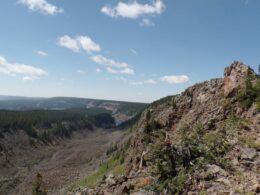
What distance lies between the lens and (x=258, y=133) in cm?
2995

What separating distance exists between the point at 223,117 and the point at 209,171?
15005 millimetres

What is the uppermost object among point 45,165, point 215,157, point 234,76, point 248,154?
point 234,76

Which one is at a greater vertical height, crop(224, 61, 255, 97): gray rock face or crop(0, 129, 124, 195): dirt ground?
crop(224, 61, 255, 97): gray rock face

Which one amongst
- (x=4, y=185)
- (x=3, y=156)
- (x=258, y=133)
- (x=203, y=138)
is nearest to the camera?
(x=258, y=133)

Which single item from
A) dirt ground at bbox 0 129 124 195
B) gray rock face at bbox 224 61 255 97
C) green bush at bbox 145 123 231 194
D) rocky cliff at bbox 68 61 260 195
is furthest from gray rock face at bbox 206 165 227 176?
dirt ground at bbox 0 129 124 195

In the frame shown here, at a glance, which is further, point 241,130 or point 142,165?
point 142,165

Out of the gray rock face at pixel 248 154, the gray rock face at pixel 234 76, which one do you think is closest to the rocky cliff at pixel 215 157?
the gray rock face at pixel 248 154

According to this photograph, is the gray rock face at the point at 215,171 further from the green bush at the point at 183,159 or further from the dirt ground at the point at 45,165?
the dirt ground at the point at 45,165

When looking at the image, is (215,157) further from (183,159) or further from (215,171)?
(183,159)

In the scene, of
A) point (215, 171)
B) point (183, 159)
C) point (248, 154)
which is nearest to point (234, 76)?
point (248, 154)

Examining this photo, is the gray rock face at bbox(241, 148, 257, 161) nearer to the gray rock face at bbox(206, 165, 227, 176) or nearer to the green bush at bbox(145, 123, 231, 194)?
the green bush at bbox(145, 123, 231, 194)

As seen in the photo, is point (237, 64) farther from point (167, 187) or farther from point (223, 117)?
point (167, 187)

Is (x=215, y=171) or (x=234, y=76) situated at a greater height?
(x=234, y=76)

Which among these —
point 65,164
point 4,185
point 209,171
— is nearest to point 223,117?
point 209,171
